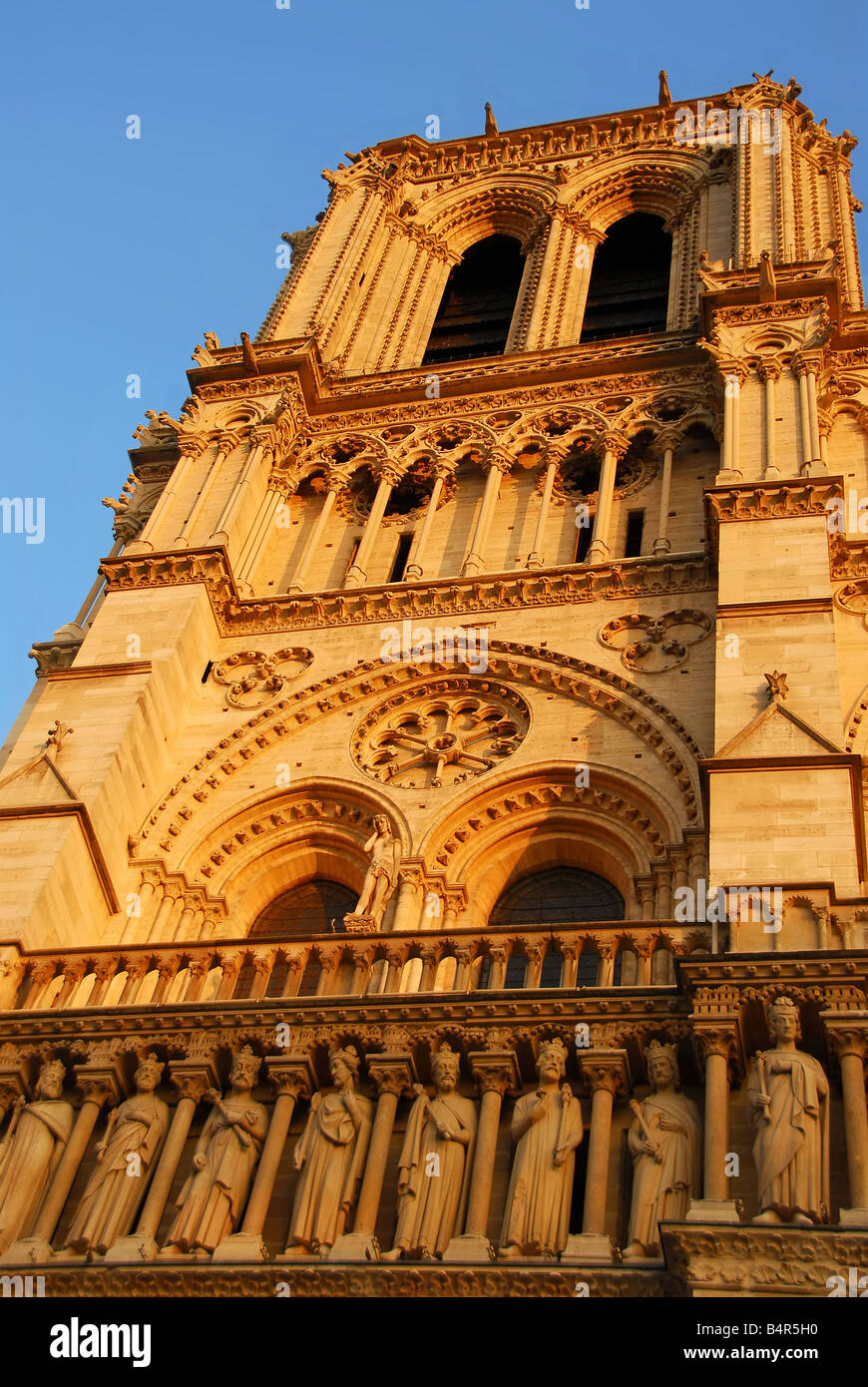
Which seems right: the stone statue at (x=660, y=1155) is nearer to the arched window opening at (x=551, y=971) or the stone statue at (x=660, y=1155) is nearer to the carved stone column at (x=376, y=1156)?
the carved stone column at (x=376, y=1156)

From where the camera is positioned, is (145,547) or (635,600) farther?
(145,547)

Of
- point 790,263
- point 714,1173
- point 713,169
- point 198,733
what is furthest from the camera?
point 713,169

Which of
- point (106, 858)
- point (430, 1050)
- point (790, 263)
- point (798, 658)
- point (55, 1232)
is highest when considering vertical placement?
point (790, 263)

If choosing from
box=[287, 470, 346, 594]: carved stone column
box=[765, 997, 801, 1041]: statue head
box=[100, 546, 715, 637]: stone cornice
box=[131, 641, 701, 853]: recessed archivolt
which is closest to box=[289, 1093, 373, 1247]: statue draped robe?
box=[765, 997, 801, 1041]: statue head

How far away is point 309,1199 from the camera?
490 inches

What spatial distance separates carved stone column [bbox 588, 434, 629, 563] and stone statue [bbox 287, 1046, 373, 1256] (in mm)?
9111

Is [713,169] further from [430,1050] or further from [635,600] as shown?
[430,1050]

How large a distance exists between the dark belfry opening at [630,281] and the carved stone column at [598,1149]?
16180mm

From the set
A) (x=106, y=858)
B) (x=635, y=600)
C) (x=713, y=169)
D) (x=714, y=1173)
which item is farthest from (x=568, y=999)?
(x=713, y=169)

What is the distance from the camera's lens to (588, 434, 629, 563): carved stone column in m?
21.3

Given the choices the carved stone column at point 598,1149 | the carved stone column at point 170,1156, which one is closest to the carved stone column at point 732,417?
the carved stone column at point 598,1149

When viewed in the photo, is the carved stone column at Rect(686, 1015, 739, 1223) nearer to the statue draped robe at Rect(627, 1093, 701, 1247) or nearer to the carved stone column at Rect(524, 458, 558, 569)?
the statue draped robe at Rect(627, 1093, 701, 1247)
